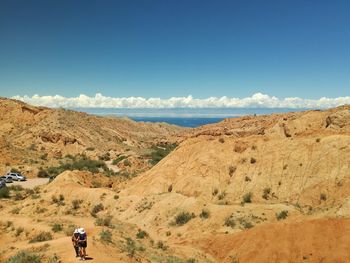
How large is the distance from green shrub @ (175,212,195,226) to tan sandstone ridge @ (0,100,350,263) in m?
0.27

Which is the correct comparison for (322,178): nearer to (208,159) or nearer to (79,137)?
(208,159)

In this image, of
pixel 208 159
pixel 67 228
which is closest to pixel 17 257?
pixel 67 228

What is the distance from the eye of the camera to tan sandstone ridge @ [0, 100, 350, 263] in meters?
20.8

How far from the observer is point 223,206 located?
2878 cm

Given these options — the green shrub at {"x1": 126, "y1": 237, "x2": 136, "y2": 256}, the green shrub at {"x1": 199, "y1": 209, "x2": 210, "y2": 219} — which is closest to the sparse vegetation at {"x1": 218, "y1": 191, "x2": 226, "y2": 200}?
the green shrub at {"x1": 199, "y1": 209, "x2": 210, "y2": 219}

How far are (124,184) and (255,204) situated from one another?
1647 centimetres

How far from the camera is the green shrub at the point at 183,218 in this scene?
28.9 meters

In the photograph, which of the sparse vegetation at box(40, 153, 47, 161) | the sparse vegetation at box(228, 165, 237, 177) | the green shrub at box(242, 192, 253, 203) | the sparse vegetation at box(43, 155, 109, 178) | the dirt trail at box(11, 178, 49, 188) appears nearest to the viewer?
the green shrub at box(242, 192, 253, 203)

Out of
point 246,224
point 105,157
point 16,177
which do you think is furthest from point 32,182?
point 246,224

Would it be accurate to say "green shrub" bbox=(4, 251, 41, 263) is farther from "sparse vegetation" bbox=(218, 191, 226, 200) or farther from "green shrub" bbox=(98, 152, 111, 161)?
"green shrub" bbox=(98, 152, 111, 161)

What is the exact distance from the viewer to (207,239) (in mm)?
24750

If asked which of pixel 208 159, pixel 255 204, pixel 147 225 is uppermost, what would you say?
pixel 208 159

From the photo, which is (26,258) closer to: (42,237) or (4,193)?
(42,237)

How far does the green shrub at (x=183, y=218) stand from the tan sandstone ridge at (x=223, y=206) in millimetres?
273
